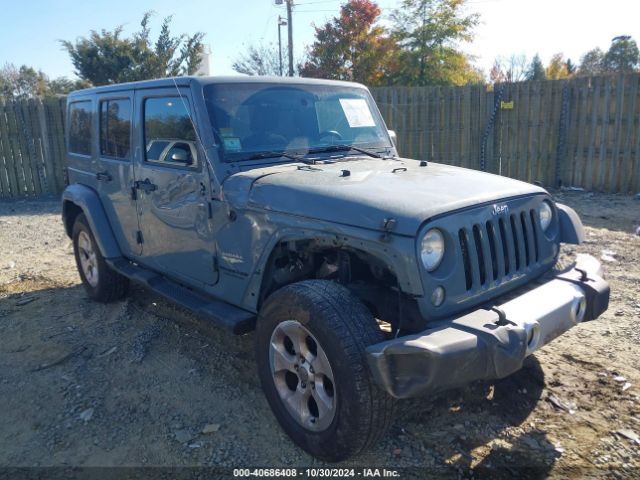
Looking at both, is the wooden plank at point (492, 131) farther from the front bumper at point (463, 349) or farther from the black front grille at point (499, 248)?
the front bumper at point (463, 349)

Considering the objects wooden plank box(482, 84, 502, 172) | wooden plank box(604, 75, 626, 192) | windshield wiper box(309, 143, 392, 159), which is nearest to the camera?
windshield wiper box(309, 143, 392, 159)

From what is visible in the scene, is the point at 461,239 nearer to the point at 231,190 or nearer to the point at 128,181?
the point at 231,190

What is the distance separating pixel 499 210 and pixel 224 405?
2164 millimetres

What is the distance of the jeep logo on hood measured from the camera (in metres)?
3.07

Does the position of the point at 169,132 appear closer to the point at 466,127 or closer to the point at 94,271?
the point at 94,271

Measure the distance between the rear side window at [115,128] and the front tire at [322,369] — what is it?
8.06 ft

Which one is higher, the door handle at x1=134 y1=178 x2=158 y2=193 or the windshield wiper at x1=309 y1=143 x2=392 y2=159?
the windshield wiper at x1=309 y1=143 x2=392 y2=159

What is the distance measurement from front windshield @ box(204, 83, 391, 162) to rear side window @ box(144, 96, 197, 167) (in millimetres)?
254

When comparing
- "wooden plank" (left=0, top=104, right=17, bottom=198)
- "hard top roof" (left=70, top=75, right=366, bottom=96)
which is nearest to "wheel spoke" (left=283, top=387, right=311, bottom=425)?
"hard top roof" (left=70, top=75, right=366, bottom=96)

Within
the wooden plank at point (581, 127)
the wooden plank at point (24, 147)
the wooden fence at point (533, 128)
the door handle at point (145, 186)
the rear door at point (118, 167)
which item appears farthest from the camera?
the wooden plank at point (24, 147)

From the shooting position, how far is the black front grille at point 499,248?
114 inches

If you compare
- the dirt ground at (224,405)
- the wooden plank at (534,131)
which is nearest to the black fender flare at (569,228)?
the dirt ground at (224,405)

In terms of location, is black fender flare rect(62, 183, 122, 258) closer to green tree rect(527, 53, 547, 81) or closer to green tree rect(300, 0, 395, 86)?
green tree rect(300, 0, 395, 86)

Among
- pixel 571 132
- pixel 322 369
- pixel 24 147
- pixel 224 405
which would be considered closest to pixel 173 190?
pixel 224 405
